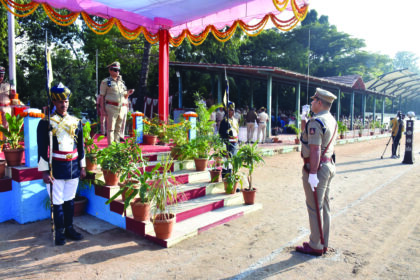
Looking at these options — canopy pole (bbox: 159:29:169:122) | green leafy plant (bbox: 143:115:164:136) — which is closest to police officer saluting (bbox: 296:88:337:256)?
green leafy plant (bbox: 143:115:164:136)

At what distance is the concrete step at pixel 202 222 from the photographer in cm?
406

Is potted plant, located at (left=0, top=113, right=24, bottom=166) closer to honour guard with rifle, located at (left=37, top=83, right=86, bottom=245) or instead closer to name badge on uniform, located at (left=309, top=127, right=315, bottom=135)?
honour guard with rifle, located at (left=37, top=83, right=86, bottom=245)

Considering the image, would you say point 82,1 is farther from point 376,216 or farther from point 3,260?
point 376,216

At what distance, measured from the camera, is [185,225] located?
4496 millimetres

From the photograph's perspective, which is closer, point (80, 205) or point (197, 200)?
point (80, 205)

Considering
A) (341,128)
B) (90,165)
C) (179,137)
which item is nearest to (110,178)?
(90,165)

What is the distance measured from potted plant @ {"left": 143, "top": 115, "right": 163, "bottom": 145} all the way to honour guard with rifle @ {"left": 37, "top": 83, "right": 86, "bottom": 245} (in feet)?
13.0

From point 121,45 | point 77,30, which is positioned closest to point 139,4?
point 121,45

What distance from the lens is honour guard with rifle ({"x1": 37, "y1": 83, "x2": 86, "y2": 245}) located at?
388cm

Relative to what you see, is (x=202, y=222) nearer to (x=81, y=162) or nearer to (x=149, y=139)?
(x=81, y=162)

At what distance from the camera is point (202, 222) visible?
15.3 feet

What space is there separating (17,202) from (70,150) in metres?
1.41

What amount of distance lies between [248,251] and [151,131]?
535cm

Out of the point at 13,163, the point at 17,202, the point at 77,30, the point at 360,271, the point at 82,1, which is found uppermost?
the point at 77,30
